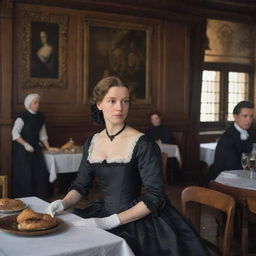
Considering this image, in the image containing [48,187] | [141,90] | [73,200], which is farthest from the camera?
[141,90]

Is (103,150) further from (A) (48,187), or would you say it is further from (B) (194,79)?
(B) (194,79)

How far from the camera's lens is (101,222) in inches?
90.3

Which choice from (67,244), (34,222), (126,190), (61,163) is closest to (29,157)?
(61,163)

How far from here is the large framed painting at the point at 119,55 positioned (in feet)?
27.1

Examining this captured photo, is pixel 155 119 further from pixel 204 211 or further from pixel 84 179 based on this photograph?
pixel 84 179

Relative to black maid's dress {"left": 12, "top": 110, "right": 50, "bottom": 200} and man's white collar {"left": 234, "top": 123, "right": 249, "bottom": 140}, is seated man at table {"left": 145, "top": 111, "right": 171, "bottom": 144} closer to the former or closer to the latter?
black maid's dress {"left": 12, "top": 110, "right": 50, "bottom": 200}

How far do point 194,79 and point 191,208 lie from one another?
6.67 meters

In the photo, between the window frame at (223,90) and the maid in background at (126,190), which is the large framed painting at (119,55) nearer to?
the window frame at (223,90)

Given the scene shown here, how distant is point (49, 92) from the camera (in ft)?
25.9

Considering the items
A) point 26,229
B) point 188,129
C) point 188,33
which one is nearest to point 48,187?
point 188,129

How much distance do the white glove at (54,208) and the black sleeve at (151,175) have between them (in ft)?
1.35

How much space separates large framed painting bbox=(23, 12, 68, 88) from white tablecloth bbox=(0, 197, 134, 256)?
5829 millimetres

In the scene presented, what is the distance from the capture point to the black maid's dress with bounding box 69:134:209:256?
2303mm

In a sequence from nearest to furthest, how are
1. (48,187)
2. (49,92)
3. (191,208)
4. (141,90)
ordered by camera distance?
(191,208)
(48,187)
(49,92)
(141,90)
